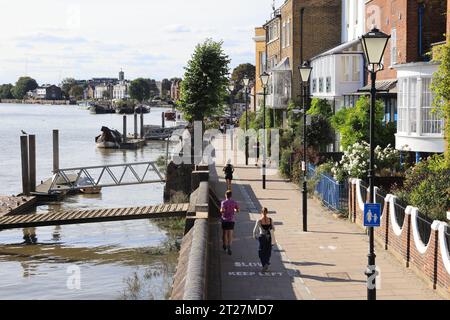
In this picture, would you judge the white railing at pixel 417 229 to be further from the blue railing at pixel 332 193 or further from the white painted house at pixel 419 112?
the white painted house at pixel 419 112

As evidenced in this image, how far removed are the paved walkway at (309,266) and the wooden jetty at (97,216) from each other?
2.96 metres

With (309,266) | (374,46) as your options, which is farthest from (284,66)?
(374,46)

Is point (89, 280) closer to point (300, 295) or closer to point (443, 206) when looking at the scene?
point (300, 295)

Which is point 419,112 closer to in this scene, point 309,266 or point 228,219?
point 228,219

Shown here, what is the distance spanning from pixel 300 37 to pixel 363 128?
24631 millimetres

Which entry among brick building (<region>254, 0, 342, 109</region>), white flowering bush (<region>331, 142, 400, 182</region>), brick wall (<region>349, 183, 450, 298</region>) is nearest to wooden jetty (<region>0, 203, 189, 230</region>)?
white flowering bush (<region>331, 142, 400, 182</region>)

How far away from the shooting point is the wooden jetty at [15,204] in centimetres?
3538

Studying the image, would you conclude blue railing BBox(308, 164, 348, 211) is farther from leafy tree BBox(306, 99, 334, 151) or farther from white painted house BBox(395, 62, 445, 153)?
leafy tree BBox(306, 99, 334, 151)

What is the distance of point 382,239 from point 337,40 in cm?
3554

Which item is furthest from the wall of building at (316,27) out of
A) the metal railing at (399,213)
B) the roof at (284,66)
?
the metal railing at (399,213)

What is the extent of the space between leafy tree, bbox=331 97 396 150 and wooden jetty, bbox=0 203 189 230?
8372 mm

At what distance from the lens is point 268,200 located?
2992cm

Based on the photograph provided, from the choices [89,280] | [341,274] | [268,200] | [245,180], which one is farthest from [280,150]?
[341,274]

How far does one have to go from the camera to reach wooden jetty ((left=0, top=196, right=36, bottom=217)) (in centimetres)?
3538
